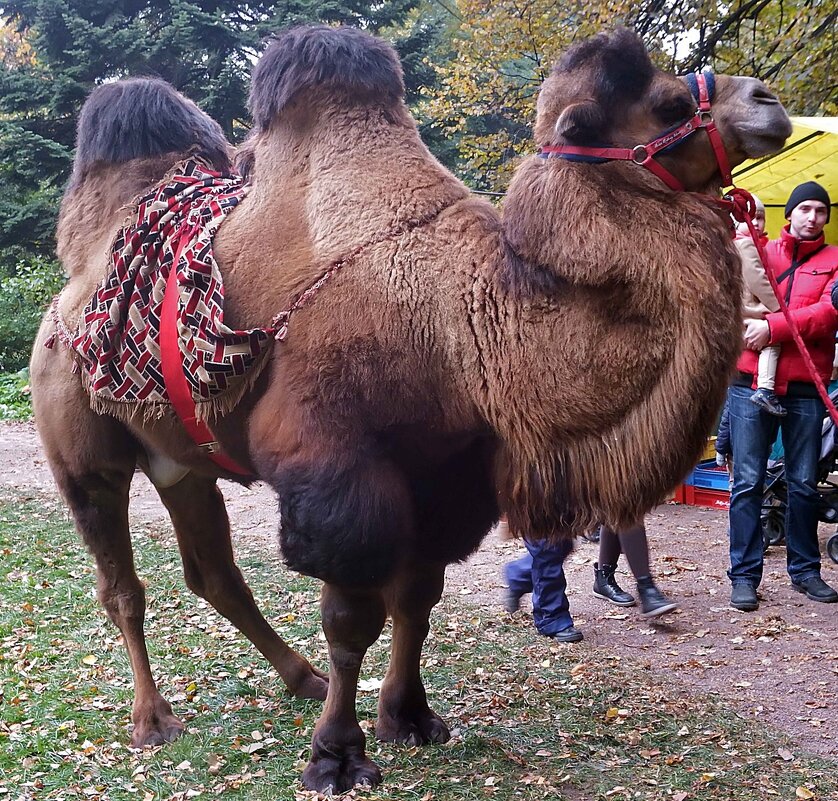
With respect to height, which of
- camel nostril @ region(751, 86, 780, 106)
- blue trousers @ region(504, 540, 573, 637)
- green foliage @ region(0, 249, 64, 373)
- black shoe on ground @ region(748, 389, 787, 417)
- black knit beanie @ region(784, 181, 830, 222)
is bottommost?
green foliage @ region(0, 249, 64, 373)

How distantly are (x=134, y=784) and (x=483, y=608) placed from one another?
2827mm

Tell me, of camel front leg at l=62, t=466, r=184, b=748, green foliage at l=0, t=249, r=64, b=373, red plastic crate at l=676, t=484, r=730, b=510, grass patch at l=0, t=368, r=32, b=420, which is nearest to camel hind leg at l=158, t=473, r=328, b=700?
camel front leg at l=62, t=466, r=184, b=748

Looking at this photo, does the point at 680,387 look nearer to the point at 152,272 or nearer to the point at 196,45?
the point at 152,272

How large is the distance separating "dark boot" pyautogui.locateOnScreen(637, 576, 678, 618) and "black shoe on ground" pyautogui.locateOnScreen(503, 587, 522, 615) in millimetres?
714

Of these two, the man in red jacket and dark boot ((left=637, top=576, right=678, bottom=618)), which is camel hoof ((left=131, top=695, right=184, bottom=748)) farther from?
the man in red jacket

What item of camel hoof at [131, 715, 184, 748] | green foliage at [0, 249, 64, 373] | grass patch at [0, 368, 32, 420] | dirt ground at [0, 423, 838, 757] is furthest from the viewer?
green foliage at [0, 249, 64, 373]

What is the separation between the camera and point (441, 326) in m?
3.11

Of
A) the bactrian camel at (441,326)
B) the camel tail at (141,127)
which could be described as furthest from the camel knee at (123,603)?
the camel tail at (141,127)

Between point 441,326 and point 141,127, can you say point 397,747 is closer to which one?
point 441,326

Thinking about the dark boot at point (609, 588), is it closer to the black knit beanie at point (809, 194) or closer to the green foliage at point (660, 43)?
the black knit beanie at point (809, 194)

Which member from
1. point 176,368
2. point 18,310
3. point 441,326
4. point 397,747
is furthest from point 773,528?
point 18,310

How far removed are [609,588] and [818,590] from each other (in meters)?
1.32

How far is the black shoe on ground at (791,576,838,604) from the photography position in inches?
249

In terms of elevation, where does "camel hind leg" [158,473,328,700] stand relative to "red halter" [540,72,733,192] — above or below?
below
